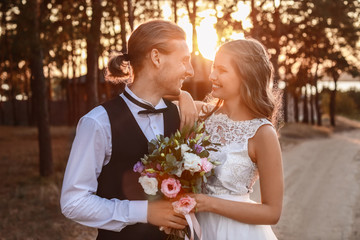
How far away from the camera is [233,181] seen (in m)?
3.46

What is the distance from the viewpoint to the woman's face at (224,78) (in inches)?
137

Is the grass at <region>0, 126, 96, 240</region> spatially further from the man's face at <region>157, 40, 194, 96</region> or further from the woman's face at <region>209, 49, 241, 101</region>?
the man's face at <region>157, 40, 194, 96</region>

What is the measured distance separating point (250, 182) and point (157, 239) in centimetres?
89

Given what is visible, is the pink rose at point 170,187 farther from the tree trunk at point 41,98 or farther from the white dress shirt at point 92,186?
the tree trunk at point 41,98

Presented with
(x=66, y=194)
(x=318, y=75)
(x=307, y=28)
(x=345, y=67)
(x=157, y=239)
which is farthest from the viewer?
(x=318, y=75)

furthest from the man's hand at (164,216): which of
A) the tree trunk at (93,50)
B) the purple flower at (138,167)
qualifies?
the tree trunk at (93,50)

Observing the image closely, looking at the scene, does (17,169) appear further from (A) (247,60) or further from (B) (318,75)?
(B) (318,75)

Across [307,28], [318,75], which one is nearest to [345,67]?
[318,75]

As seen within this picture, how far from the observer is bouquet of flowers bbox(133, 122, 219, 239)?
110 inches

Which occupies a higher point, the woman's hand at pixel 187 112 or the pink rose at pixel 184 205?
the woman's hand at pixel 187 112

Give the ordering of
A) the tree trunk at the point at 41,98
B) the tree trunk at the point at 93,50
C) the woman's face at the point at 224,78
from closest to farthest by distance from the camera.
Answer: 1. the woman's face at the point at 224,78
2. the tree trunk at the point at 93,50
3. the tree trunk at the point at 41,98

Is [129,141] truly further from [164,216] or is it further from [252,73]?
[252,73]

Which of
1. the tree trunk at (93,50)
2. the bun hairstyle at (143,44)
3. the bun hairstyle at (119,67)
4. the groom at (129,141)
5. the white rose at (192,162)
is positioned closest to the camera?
the white rose at (192,162)

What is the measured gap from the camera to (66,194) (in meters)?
2.87
